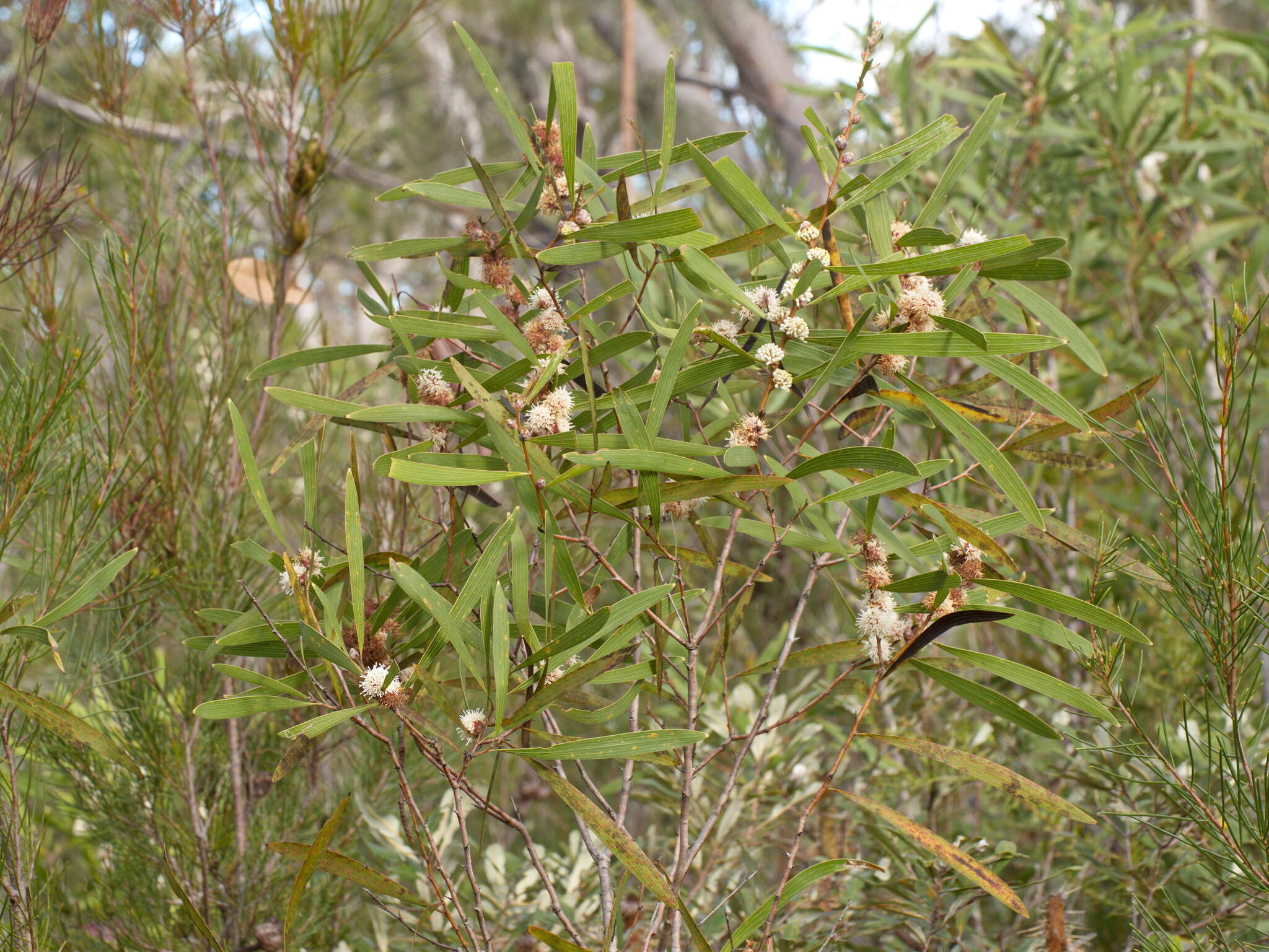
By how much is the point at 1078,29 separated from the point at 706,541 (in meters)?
1.00

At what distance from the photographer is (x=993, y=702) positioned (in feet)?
1.37

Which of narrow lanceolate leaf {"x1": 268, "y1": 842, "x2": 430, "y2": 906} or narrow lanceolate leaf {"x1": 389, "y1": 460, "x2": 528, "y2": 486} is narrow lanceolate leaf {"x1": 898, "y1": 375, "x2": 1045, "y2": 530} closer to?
narrow lanceolate leaf {"x1": 389, "y1": 460, "x2": 528, "y2": 486}

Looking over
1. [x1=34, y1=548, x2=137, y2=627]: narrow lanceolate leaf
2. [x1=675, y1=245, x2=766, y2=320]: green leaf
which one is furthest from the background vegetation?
[x1=675, y1=245, x2=766, y2=320]: green leaf

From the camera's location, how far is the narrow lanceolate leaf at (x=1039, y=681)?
1.31 feet

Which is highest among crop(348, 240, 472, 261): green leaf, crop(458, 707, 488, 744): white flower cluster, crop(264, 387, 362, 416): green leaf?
crop(348, 240, 472, 261): green leaf

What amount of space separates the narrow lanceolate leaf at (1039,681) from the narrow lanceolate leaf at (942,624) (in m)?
0.01

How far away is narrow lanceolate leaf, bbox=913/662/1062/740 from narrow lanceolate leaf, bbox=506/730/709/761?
129 mm

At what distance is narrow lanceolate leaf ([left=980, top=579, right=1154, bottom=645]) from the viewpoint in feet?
1.34

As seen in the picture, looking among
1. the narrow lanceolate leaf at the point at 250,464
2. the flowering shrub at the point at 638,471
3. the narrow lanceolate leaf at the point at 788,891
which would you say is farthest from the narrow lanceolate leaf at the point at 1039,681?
the narrow lanceolate leaf at the point at 250,464

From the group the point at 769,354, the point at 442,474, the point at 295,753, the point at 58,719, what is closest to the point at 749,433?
the point at 769,354

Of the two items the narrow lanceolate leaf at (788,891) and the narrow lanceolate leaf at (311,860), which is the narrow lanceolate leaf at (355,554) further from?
the narrow lanceolate leaf at (788,891)

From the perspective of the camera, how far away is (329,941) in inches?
28.4

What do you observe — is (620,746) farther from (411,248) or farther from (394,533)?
(394,533)

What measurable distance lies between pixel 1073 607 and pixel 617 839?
0.76 feet
